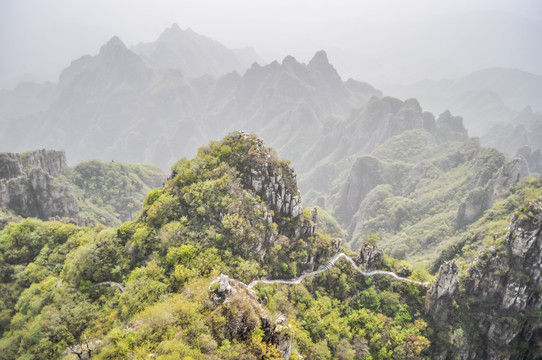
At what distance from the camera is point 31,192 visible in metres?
80.4

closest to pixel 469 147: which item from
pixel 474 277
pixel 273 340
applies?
pixel 474 277

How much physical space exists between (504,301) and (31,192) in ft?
369

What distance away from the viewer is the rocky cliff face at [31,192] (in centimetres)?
7638

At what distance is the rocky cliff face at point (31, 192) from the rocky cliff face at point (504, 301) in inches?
3503

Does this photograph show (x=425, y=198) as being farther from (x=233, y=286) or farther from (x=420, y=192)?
(x=233, y=286)

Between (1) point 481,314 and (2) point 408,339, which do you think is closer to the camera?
(2) point 408,339

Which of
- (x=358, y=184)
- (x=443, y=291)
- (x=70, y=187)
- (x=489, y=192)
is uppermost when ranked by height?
(x=358, y=184)

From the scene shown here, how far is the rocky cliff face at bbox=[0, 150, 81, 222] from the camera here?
76375mm

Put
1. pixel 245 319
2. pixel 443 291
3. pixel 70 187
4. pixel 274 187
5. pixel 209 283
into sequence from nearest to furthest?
1. pixel 245 319
2. pixel 209 283
3. pixel 443 291
4. pixel 274 187
5. pixel 70 187

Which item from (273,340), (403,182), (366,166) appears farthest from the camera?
(366,166)

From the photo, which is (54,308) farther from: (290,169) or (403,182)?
(403,182)

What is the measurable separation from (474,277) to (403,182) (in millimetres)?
118790

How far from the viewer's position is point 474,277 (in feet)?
155

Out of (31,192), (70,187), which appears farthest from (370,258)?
(70,187)
